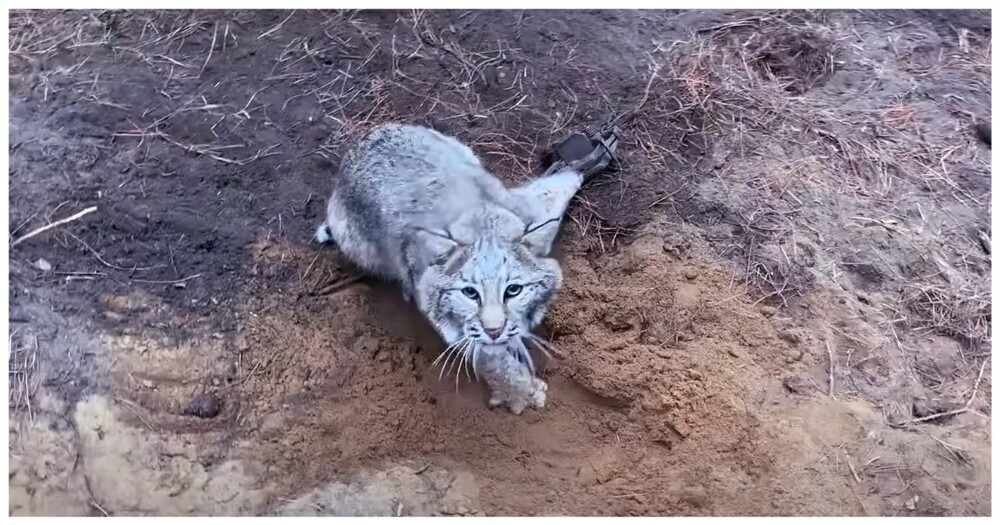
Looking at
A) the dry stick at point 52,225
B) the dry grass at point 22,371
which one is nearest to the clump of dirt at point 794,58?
the dry stick at point 52,225

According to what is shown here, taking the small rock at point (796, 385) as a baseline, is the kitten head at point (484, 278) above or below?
above

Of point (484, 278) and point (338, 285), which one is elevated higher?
point (484, 278)

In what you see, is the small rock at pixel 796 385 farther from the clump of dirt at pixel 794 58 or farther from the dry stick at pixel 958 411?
the clump of dirt at pixel 794 58

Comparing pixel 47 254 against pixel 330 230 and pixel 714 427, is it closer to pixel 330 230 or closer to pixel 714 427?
pixel 330 230

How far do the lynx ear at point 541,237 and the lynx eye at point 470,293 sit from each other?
0.28m

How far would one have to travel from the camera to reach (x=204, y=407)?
3.00 meters

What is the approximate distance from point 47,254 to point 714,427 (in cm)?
286

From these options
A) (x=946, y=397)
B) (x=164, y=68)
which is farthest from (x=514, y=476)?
(x=164, y=68)

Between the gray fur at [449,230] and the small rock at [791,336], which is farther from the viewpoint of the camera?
the small rock at [791,336]

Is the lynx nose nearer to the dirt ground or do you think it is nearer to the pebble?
the dirt ground

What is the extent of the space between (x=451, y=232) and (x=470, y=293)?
0.25 m

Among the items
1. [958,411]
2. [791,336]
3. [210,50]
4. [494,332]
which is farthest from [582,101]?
[958,411]

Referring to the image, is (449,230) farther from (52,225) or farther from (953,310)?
(953,310)

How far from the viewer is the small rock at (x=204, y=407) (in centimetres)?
299
